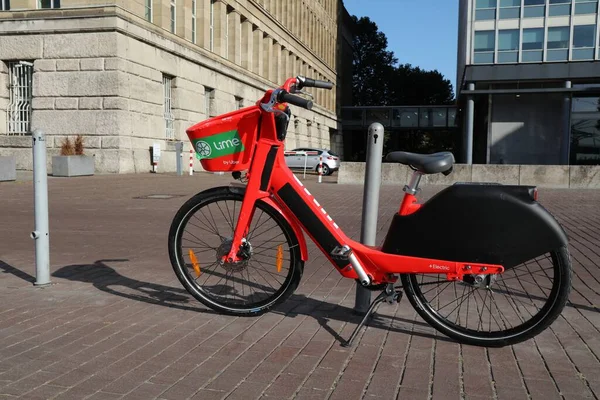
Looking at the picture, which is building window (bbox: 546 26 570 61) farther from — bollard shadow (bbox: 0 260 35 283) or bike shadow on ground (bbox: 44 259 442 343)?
bollard shadow (bbox: 0 260 35 283)

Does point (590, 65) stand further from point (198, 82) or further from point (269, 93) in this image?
point (269, 93)

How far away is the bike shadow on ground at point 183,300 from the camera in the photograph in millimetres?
3914

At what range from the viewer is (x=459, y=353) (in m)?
3.38

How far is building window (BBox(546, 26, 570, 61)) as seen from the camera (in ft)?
124

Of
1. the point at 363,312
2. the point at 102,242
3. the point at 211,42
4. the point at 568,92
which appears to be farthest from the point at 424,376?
the point at 568,92

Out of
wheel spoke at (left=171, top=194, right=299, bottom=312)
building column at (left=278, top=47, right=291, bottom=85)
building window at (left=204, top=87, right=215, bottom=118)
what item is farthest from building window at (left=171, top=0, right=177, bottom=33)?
wheel spoke at (left=171, top=194, right=299, bottom=312)

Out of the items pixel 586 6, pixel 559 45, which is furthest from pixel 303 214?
pixel 586 6

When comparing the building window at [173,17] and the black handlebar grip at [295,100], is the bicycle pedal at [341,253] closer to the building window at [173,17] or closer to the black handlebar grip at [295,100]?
the black handlebar grip at [295,100]

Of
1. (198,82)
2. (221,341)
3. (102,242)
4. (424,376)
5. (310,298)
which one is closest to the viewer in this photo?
(424,376)

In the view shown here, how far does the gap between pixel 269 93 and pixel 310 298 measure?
1732 millimetres

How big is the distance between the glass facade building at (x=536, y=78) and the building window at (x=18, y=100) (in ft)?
88.2

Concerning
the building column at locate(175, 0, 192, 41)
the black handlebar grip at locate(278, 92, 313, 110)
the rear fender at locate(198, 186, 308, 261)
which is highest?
the building column at locate(175, 0, 192, 41)

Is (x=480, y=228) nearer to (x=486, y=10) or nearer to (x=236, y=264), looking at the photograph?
(x=236, y=264)

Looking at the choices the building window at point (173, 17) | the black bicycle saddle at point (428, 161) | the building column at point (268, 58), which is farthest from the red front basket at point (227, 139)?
the building column at point (268, 58)
